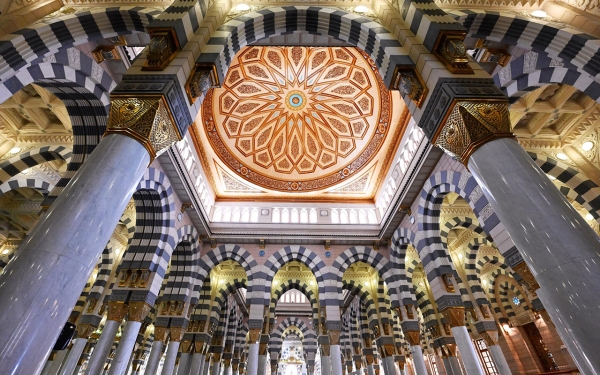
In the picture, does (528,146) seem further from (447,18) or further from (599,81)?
(447,18)

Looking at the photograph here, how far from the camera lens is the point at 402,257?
10.8 meters

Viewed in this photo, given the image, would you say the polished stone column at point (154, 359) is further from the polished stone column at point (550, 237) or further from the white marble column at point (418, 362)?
the polished stone column at point (550, 237)

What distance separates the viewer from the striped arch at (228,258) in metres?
10.8

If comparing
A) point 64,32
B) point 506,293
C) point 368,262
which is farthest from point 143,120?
point 506,293

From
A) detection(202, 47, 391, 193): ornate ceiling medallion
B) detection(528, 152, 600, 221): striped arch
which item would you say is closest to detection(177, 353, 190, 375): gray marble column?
detection(202, 47, 391, 193): ornate ceiling medallion

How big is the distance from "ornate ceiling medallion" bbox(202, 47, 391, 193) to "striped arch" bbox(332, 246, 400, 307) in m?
3.20

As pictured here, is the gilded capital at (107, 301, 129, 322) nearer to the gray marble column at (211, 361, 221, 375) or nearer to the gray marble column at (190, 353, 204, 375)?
the gray marble column at (190, 353, 204, 375)

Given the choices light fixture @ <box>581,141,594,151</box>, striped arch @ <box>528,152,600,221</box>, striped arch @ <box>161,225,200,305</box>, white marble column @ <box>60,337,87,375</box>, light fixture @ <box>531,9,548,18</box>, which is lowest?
white marble column @ <box>60,337,87,375</box>

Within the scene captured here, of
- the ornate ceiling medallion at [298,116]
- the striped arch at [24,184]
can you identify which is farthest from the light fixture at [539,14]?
the striped arch at [24,184]

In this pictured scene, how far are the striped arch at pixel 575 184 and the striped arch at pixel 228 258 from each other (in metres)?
9.48

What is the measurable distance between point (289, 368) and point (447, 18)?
1233 inches

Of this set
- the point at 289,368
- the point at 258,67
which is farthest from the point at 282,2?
the point at 289,368

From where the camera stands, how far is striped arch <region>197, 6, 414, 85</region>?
4.61 meters

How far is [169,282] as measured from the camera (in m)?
10.1
